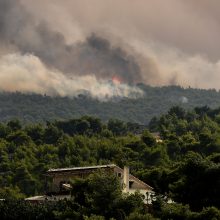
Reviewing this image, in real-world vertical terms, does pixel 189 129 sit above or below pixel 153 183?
above

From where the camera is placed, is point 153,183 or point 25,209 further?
point 153,183

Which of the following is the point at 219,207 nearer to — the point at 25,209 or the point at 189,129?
the point at 25,209

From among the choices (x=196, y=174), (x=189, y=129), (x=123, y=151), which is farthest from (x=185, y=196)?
(x=189, y=129)

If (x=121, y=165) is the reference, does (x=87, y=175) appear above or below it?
below

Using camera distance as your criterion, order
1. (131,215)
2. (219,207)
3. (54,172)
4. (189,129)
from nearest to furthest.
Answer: (131,215), (219,207), (54,172), (189,129)

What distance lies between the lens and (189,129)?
16525cm

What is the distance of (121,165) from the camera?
333ft

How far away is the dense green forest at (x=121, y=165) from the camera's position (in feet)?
193

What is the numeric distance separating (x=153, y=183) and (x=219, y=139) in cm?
4232

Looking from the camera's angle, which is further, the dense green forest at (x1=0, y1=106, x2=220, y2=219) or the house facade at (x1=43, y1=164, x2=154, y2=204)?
the house facade at (x1=43, y1=164, x2=154, y2=204)

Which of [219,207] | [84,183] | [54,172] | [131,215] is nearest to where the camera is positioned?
[131,215]

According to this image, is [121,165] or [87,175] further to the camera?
[121,165]

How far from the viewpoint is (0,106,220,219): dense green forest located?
58844mm

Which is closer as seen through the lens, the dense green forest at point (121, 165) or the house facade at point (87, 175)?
the dense green forest at point (121, 165)
